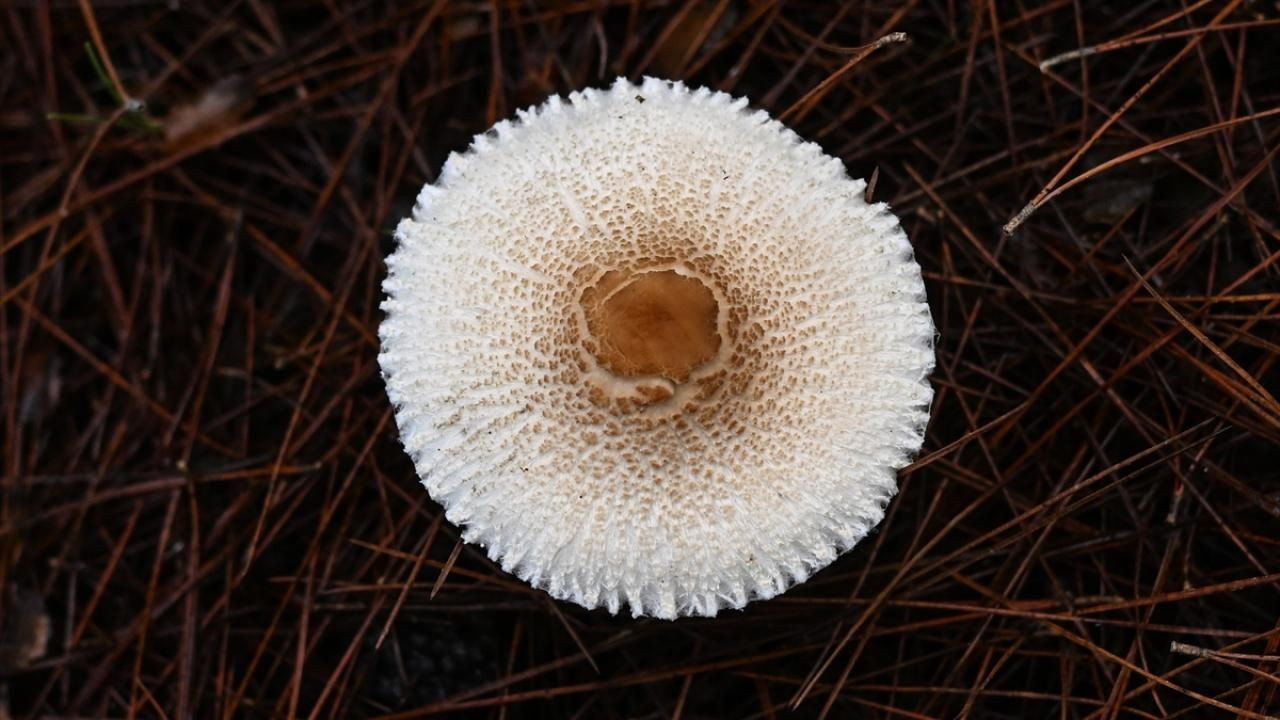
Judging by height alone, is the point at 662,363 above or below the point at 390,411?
below

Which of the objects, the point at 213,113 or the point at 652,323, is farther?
the point at 213,113

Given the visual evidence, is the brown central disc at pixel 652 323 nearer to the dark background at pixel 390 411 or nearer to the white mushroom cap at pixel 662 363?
the white mushroom cap at pixel 662 363

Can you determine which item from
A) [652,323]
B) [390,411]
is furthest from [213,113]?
[652,323]

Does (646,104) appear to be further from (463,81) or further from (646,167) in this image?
(463,81)

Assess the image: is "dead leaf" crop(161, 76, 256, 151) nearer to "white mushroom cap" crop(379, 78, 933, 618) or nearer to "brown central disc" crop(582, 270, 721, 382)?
"white mushroom cap" crop(379, 78, 933, 618)

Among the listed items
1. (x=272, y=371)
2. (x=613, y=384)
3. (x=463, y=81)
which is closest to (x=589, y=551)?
(x=613, y=384)

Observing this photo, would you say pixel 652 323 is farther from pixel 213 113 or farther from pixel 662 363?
pixel 213 113

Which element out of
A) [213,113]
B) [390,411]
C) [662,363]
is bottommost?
[662,363]
